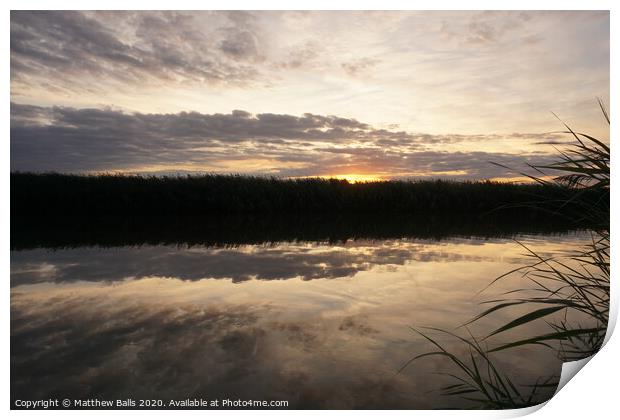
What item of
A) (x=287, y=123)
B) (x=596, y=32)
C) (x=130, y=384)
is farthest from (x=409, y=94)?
(x=130, y=384)

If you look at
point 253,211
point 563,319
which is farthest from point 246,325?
point 253,211

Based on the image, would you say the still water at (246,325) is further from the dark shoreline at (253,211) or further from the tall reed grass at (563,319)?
the dark shoreline at (253,211)

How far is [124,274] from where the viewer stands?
2.26m

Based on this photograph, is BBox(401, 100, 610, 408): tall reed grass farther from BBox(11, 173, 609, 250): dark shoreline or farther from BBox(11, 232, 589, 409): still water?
BBox(11, 173, 609, 250): dark shoreline

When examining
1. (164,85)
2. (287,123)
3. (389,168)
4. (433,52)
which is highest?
(433,52)

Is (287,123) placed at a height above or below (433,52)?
below

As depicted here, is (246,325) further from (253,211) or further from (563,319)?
(253,211)

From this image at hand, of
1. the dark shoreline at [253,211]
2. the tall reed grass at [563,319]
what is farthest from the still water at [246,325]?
the dark shoreline at [253,211]

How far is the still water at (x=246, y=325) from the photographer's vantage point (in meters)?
1.52

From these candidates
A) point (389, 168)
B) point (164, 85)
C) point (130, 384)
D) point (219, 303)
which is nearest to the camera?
point (130, 384)

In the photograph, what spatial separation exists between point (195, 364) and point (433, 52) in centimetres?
200

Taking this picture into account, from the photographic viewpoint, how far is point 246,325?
179cm

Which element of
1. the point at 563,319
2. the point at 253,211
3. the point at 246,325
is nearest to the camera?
the point at 246,325

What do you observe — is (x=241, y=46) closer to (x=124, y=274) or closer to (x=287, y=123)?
(x=287, y=123)
